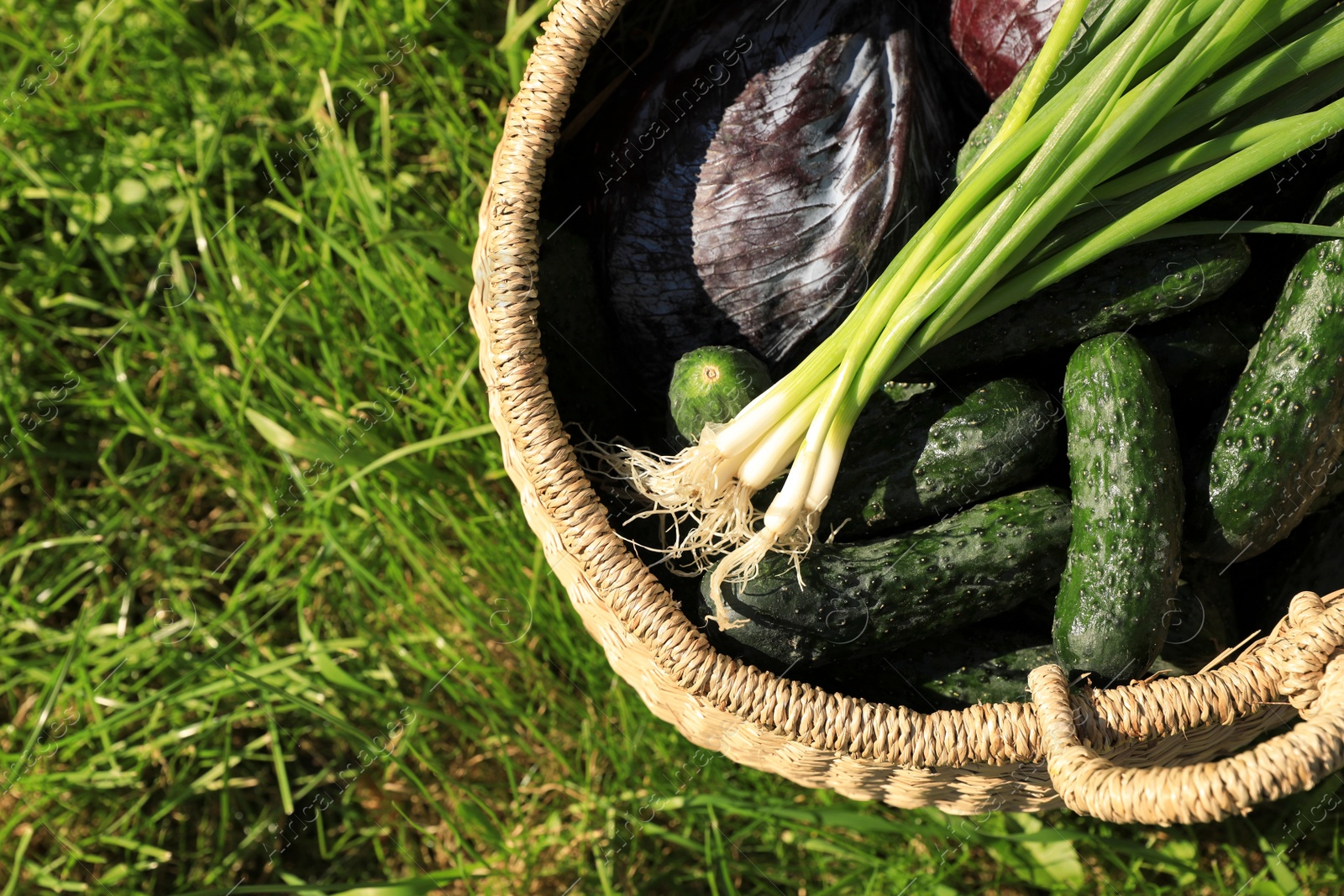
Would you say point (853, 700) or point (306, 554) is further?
point (306, 554)

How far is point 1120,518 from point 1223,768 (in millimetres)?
473

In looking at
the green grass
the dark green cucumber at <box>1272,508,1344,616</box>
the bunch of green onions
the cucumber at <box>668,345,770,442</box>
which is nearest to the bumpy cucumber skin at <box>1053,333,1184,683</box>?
the bunch of green onions

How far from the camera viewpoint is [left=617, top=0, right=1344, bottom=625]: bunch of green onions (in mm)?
1575

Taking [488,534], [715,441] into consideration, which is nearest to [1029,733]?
[715,441]

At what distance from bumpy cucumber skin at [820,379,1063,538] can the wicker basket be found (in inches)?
15.7

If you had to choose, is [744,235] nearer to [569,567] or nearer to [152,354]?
[569,567]

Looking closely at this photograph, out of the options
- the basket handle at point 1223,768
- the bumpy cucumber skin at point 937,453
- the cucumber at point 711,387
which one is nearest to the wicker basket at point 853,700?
the basket handle at point 1223,768

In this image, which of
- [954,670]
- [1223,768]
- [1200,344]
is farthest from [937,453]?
[1223,768]

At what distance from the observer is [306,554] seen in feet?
8.87

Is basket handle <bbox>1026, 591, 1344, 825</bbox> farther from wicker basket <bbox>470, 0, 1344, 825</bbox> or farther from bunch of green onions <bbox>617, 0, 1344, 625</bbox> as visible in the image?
bunch of green onions <bbox>617, 0, 1344, 625</bbox>

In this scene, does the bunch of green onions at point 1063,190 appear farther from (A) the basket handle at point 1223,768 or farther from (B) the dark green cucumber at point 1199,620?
(B) the dark green cucumber at point 1199,620

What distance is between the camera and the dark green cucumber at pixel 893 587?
1.75 m

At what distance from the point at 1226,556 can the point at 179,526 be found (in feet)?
8.62

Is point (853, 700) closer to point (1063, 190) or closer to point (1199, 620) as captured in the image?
point (1199, 620)
